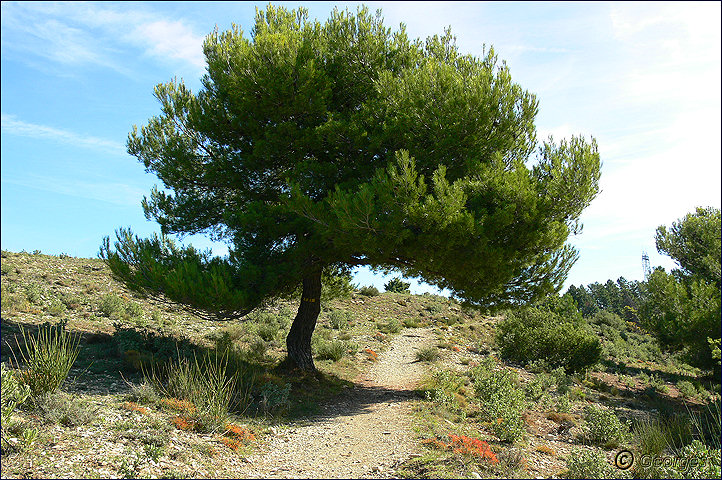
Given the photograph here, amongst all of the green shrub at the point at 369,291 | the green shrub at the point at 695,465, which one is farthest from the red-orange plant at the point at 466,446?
the green shrub at the point at 369,291

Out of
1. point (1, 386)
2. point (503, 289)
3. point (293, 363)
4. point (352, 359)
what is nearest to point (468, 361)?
point (352, 359)

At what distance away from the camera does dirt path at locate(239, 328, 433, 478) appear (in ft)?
20.6

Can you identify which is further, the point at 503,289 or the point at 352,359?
the point at 352,359

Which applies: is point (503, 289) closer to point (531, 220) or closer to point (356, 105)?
point (531, 220)

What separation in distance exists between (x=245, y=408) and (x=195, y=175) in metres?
6.90

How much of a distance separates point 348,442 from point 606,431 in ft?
16.4

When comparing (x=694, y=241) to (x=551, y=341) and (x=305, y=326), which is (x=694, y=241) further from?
(x=305, y=326)

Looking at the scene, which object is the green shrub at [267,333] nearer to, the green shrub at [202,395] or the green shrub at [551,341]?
the green shrub at [202,395]

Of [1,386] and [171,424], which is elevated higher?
[1,386]

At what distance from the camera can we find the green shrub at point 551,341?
70.7ft

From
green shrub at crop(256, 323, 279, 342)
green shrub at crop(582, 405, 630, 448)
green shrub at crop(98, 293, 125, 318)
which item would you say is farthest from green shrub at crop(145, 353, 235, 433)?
green shrub at crop(98, 293, 125, 318)

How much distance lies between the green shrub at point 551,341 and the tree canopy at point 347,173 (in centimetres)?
1077

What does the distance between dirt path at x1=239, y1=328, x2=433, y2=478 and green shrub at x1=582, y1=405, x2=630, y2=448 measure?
11.9 ft

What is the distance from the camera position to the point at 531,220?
10.0 meters
